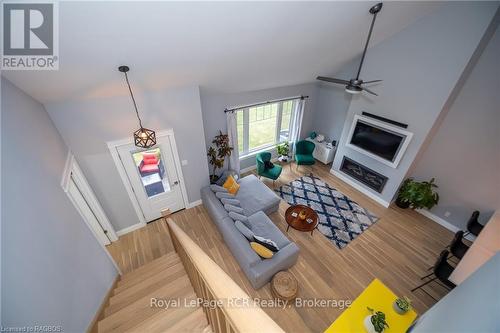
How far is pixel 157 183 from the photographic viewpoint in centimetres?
505

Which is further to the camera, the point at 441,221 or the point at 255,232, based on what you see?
the point at 441,221

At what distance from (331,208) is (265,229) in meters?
2.04

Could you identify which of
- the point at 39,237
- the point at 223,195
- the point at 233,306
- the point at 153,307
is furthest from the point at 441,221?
the point at 39,237

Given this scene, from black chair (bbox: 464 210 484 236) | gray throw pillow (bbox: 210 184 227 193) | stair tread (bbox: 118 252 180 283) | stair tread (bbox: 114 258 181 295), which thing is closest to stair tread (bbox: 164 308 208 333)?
stair tread (bbox: 114 258 181 295)

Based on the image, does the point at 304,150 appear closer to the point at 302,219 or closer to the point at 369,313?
the point at 302,219

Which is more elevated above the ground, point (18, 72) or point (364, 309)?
point (18, 72)

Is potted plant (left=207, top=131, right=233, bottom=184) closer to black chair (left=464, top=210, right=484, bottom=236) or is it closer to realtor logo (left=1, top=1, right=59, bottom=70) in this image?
realtor logo (left=1, top=1, right=59, bottom=70)

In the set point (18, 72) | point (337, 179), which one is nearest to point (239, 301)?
point (18, 72)

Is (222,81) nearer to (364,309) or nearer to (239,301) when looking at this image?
(239,301)

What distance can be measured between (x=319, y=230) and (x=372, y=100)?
3.24 metres

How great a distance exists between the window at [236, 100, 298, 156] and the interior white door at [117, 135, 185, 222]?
7.08 ft

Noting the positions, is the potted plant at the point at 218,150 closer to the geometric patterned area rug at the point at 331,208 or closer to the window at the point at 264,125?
the window at the point at 264,125

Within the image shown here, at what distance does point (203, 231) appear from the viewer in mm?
4238

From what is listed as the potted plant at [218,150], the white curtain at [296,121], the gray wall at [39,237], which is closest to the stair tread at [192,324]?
the gray wall at [39,237]
